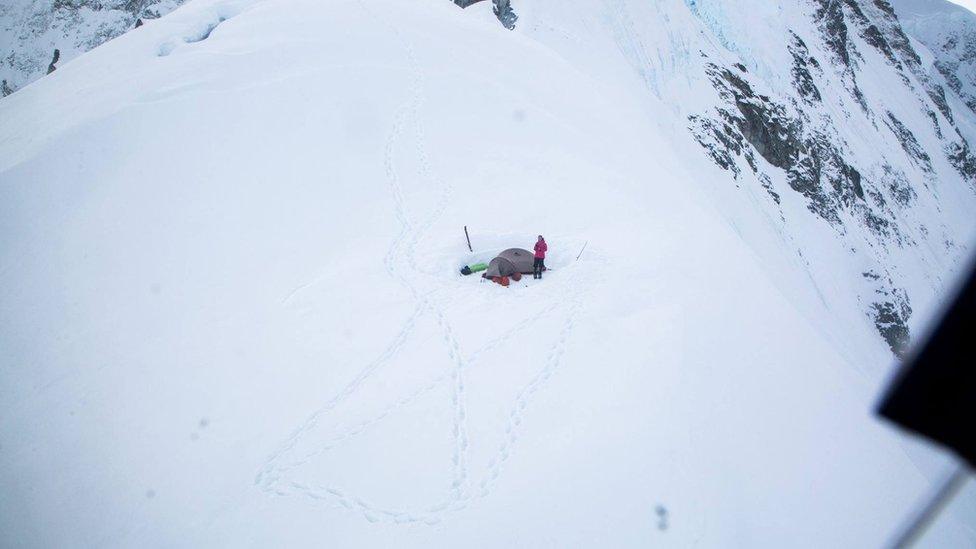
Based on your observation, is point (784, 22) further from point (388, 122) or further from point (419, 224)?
point (419, 224)

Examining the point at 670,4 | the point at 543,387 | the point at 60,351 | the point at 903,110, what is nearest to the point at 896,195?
the point at 903,110

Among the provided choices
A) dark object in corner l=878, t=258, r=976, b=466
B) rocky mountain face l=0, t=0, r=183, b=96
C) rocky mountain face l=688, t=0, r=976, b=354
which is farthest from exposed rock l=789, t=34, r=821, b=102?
rocky mountain face l=0, t=0, r=183, b=96

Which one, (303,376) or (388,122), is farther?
(388,122)

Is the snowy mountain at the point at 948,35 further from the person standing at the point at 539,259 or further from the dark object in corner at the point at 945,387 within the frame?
the dark object in corner at the point at 945,387

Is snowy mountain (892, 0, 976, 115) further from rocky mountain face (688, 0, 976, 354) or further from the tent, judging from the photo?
the tent

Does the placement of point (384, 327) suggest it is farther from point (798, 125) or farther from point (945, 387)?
point (798, 125)

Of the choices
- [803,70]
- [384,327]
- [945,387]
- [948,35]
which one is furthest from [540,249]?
[948,35]

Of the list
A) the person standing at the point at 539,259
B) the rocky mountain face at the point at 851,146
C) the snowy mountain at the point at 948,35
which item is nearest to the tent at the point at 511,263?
the person standing at the point at 539,259

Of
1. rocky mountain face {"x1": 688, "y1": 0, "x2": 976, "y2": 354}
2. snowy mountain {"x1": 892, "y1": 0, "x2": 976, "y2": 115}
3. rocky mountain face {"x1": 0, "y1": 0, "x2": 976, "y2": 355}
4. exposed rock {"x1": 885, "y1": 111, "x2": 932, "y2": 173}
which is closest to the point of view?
rocky mountain face {"x1": 0, "y1": 0, "x2": 976, "y2": 355}
